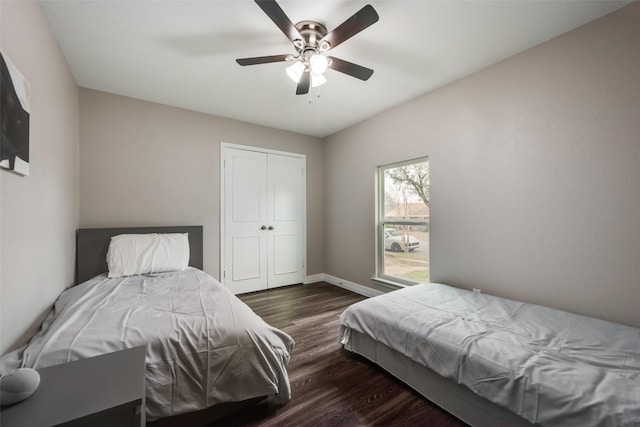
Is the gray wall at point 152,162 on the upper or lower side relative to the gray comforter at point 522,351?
upper

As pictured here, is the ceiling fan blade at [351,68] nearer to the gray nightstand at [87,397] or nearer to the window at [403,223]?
the window at [403,223]

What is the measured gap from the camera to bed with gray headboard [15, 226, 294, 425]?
4.06 ft

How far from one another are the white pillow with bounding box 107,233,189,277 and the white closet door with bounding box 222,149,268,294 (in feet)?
2.56

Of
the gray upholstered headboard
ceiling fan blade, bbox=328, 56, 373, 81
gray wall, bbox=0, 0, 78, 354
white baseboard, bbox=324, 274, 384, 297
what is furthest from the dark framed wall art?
white baseboard, bbox=324, 274, 384, 297

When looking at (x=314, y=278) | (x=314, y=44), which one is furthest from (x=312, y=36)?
(x=314, y=278)

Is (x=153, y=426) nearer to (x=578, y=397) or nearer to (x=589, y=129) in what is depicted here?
(x=578, y=397)

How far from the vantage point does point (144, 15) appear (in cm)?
175

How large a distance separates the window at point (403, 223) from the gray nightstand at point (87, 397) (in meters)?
2.81

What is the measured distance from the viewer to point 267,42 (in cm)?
204

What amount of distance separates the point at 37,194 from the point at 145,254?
44.8 inches

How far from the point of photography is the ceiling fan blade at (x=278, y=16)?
53.1 inches

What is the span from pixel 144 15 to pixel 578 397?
3.27 metres

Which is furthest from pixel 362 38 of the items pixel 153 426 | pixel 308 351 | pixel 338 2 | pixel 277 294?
pixel 277 294

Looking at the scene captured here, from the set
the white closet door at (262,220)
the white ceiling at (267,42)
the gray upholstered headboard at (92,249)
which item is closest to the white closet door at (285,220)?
the white closet door at (262,220)
